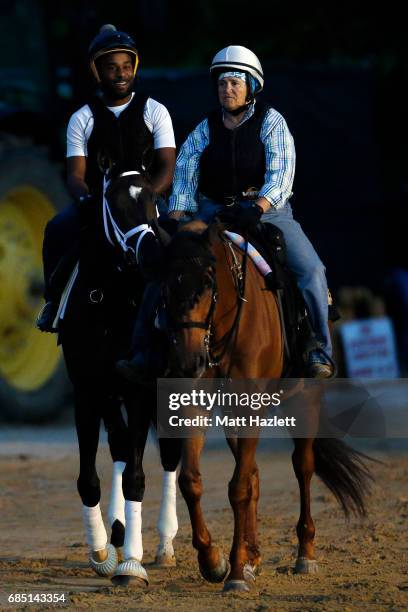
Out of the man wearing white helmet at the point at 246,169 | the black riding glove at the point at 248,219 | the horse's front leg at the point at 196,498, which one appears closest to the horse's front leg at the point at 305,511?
the man wearing white helmet at the point at 246,169

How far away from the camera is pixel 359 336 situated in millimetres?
18438

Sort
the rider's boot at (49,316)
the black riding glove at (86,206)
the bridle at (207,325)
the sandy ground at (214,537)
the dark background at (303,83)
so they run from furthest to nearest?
the dark background at (303,83), the rider's boot at (49,316), the black riding glove at (86,206), the sandy ground at (214,537), the bridle at (207,325)

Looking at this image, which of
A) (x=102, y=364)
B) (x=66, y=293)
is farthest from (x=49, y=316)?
(x=102, y=364)

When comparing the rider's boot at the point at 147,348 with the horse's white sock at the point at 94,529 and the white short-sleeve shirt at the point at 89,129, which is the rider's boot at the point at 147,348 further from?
the white short-sleeve shirt at the point at 89,129

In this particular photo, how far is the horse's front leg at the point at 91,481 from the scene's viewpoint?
384 inches

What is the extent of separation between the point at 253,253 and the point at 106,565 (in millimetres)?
2028

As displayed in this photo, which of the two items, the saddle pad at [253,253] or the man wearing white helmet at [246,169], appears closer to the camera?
the saddle pad at [253,253]

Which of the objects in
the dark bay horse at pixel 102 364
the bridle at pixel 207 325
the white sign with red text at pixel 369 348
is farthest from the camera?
the white sign with red text at pixel 369 348

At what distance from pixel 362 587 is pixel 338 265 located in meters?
10.3

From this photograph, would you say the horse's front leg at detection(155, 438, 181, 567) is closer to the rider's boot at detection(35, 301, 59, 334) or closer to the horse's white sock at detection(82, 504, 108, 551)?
the horse's white sock at detection(82, 504, 108, 551)

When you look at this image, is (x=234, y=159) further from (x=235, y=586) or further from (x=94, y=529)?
(x=235, y=586)

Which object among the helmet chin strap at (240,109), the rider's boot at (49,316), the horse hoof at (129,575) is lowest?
the horse hoof at (129,575)

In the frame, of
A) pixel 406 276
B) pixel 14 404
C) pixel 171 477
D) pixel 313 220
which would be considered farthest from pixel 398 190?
pixel 171 477

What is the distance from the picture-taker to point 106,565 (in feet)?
32.1
